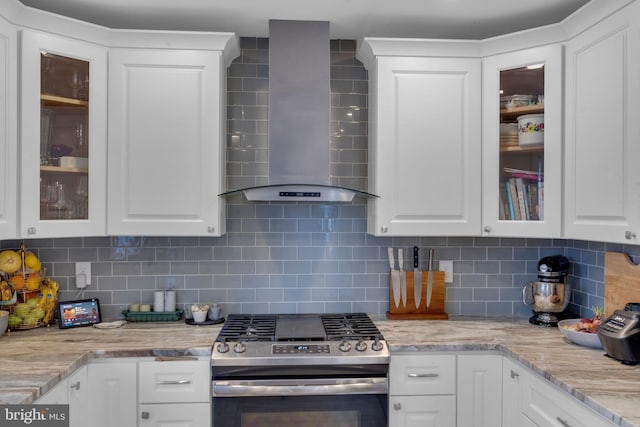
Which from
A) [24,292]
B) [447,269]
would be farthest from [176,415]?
[447,269]

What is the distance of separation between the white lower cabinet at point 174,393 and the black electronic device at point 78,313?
2.01 feet

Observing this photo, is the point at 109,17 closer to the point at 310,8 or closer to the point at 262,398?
the point at 310,8

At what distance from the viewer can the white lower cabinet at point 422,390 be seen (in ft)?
7.47

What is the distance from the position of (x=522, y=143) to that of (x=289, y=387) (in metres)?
1.60

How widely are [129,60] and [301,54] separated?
0.84m

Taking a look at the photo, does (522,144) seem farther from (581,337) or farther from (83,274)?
(83,274)

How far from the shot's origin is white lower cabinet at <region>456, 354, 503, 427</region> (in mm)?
2307

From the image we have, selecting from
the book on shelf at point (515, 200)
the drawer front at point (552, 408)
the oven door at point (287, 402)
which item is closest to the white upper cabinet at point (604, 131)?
the book on shelf at point (515, 200)

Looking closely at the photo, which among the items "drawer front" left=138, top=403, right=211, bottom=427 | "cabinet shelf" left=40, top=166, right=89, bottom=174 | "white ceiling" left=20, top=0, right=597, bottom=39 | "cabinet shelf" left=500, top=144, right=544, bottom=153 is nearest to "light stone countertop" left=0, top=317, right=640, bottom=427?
"drawer front" left=138, top=403, right=211, bottom=427

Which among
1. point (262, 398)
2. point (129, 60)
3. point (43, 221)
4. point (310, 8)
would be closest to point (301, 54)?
point (310, 8)

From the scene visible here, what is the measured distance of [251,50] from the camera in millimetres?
2846

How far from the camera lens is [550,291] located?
104 inches

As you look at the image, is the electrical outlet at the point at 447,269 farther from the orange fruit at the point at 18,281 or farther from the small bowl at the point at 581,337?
the orange fruit at the point at 18,281
